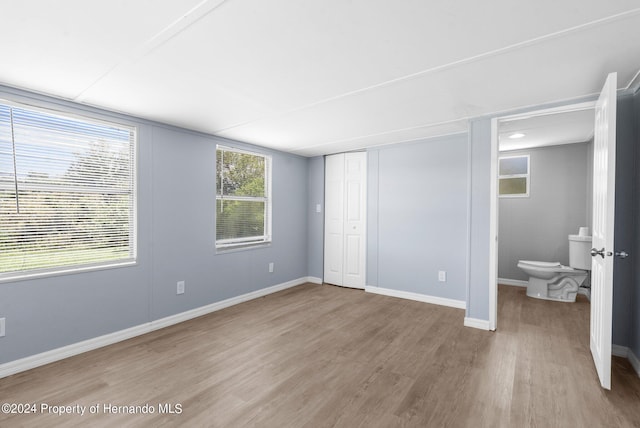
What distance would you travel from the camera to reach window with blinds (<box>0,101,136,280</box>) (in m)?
2.40

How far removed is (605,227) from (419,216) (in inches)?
88.4

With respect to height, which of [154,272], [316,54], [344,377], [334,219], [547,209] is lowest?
[344,377]

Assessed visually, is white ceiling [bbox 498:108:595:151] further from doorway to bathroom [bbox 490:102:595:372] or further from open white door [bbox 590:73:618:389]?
open white door [bbox 590:73:618:389]

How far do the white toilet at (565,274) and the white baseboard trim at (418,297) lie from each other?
1.32 meters

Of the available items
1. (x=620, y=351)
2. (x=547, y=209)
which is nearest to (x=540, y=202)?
(x=547, y=209)

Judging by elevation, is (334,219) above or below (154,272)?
above

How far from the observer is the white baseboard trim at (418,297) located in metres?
3.93

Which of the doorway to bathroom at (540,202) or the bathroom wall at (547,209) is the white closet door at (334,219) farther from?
the bathroom wall at (547,209)

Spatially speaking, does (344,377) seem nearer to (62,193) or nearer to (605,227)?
(605,227)

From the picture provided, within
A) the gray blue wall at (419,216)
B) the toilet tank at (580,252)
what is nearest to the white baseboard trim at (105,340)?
the gray blue wall at (419,216)

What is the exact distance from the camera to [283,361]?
2539 mm

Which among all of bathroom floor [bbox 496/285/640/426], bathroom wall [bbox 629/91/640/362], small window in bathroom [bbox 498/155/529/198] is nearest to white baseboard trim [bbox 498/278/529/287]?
bathroom floor [bbox 496/285/640/426]

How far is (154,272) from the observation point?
325 cm

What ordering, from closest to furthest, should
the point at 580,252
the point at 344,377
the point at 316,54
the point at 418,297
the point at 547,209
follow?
the point at 316,54
the point at 344,377
the point at 580,252
the point at 418,297
the point at 547,209
